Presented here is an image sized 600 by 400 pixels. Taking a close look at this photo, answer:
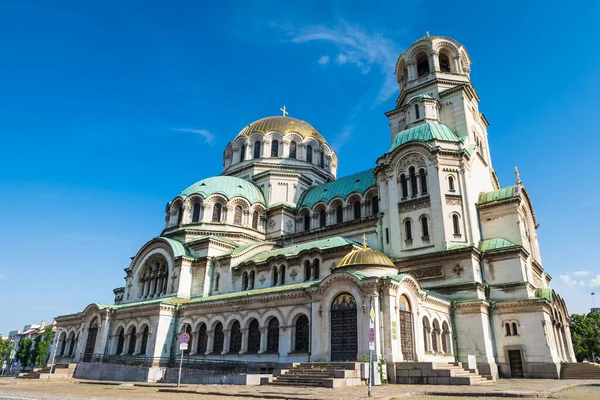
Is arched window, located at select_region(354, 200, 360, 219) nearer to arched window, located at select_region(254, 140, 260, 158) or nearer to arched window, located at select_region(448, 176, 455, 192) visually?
arched window, located at select_region(448, 176, 455, 192)

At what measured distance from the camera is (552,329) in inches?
1069

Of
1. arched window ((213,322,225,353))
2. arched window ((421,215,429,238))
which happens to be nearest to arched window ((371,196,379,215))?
arched window ((421,215,429,238))

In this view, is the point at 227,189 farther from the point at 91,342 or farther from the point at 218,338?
the point at 91,342

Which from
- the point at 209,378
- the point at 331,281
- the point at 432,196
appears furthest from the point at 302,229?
the point at 209,378

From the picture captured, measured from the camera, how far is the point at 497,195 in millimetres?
31172

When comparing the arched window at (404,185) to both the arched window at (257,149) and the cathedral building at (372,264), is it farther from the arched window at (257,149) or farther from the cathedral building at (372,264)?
the arched window at (257,149)

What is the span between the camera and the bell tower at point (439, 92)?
116 ft

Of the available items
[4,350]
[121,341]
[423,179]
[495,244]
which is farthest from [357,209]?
[4,350]

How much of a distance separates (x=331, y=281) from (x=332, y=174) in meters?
27.8

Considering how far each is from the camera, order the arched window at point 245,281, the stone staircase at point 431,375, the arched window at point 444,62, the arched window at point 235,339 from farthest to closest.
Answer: the arched window at point 444,62
the arched window at point 245,281
the arched window at point 235,339
the stone staircase at point 431,375

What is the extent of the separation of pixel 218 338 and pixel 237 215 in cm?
1334

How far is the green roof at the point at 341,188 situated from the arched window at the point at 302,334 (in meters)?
13.9

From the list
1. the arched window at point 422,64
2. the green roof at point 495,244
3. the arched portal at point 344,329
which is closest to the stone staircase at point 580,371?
the green roof at point 495,244

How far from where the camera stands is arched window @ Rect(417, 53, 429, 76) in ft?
131
